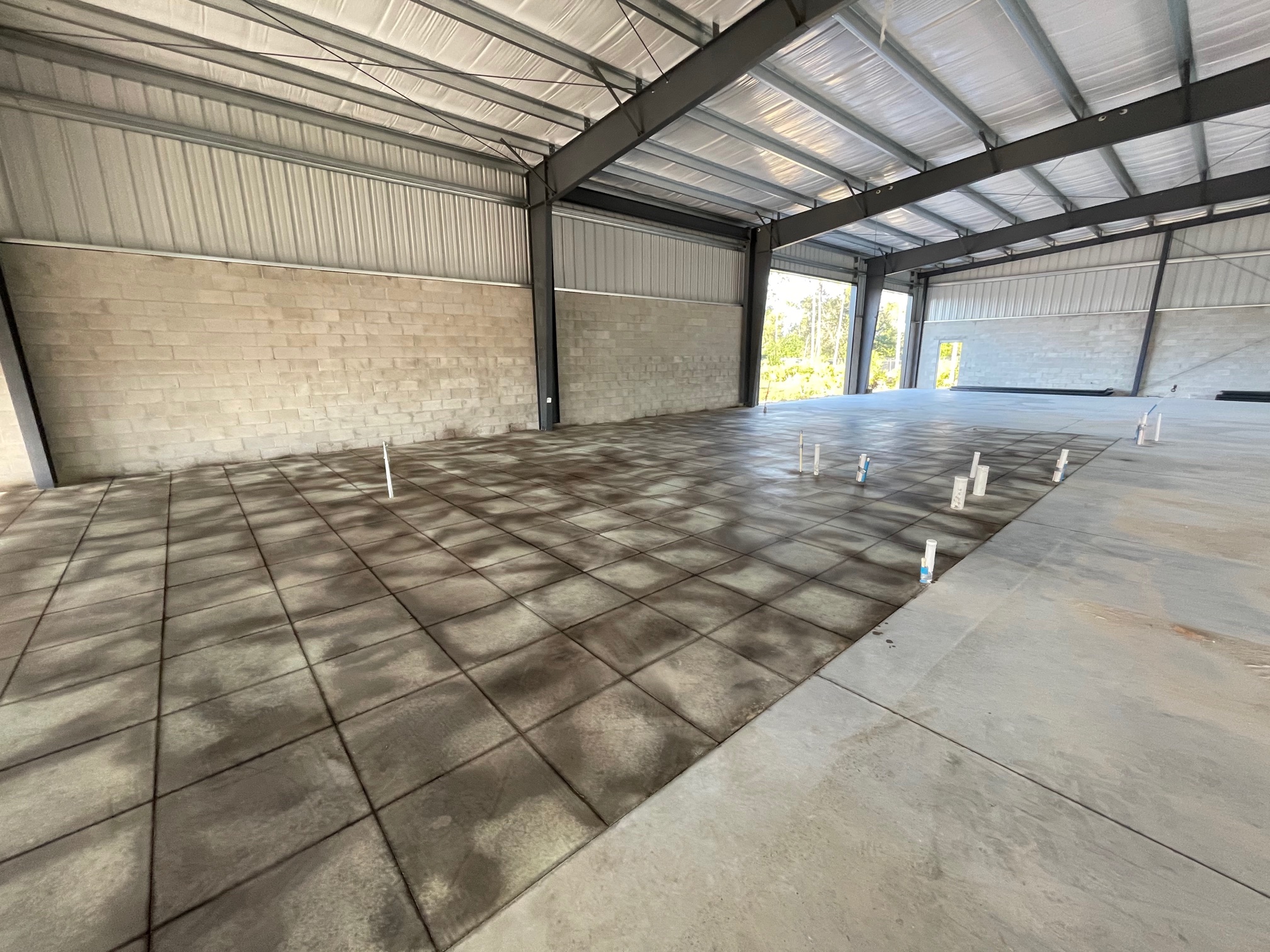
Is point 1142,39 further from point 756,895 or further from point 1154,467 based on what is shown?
point 756,895

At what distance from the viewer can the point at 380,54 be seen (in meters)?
7.81

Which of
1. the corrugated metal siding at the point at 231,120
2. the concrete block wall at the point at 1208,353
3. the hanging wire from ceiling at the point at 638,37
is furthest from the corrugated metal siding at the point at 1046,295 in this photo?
the corrugated metal siding at the point at 231,120

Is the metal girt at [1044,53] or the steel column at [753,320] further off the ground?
the metal girt at [1044,53]

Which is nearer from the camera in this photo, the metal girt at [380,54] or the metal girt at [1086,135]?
the metal girt at [380,54]

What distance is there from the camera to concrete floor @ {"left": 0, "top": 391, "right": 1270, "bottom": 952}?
5.74 ft

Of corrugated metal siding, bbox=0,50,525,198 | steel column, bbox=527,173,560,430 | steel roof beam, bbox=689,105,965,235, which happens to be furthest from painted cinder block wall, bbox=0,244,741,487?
steel roof beam, bbox=689,105,965,235

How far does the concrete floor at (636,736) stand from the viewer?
175cm

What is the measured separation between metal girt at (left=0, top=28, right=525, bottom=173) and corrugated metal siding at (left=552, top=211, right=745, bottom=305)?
2.89 m

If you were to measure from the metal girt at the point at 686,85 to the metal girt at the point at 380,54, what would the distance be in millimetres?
787

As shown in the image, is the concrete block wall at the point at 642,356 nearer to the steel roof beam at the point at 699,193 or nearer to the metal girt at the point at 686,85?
the steel roof beam at the point at 699,193

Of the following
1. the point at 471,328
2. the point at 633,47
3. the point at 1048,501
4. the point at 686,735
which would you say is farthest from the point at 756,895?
the point at 471,328

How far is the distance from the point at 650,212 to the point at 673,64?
6435mm

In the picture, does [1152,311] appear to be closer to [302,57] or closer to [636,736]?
[636,736]

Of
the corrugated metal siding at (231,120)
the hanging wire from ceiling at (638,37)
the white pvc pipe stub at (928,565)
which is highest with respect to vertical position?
the hanging wire from ceiling at (638,37)
